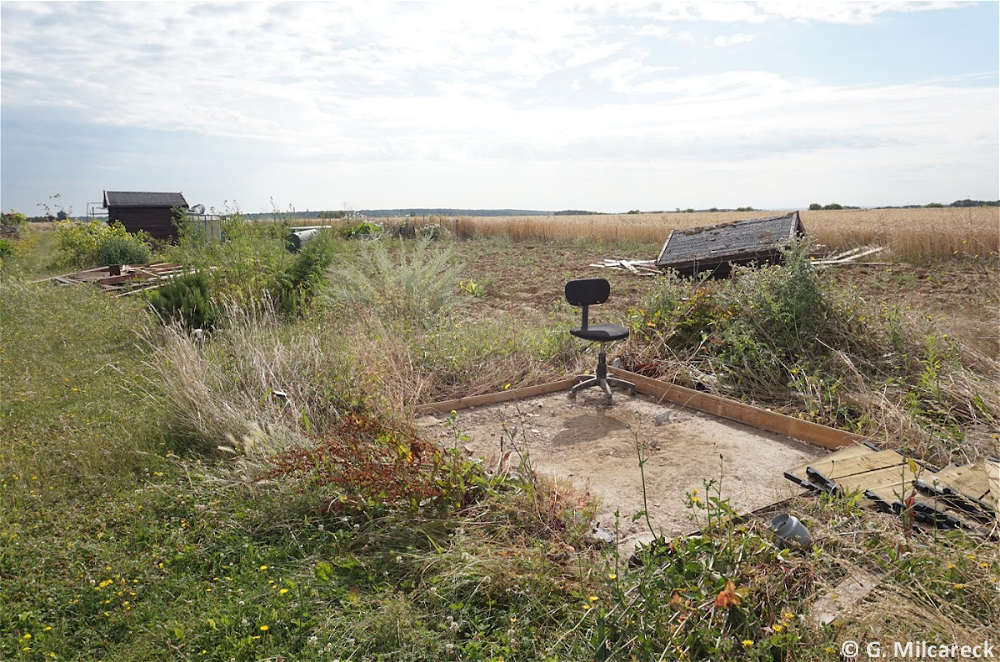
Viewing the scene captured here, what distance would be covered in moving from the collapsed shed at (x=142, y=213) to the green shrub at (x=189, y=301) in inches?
762

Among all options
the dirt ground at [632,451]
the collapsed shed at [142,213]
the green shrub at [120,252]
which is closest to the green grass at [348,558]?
the dirt ground at [632,451]

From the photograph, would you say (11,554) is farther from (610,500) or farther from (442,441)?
(610,500)

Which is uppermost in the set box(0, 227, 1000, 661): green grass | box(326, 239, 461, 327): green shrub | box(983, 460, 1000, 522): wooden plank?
box(326, 239, 461, 327): green shrub

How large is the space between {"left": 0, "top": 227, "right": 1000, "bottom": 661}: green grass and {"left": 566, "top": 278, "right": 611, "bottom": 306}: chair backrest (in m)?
1.77

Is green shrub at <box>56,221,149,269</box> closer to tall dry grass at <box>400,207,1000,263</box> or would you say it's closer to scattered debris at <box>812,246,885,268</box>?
tall dry grass at <box>400,207,1000,263</box>

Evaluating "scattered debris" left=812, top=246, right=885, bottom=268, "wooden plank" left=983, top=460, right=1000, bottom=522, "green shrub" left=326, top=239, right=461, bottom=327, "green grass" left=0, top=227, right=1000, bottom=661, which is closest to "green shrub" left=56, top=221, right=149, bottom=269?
A: "green shrub" left=326, top=239, right=461, bottom=327

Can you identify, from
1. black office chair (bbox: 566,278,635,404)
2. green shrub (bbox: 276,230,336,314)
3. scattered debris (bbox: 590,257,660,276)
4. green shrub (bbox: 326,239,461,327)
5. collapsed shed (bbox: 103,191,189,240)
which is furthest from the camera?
collapsed shed (bbox: 103,191,189,240)

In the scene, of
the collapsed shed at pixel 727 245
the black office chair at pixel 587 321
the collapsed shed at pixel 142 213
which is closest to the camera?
the black office chair at pixel 587 321

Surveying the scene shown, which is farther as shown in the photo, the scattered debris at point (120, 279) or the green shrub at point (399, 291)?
the scattered debris at point (120, 279)

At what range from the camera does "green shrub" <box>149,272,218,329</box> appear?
8641 mm

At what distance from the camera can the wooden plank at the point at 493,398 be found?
19.1 ft

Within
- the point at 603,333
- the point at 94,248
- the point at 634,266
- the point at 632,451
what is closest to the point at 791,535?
the point at 632,451

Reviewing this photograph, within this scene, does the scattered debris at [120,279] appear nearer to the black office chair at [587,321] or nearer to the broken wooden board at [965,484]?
the black office chair at [587,321]

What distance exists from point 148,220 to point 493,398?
2579cm
